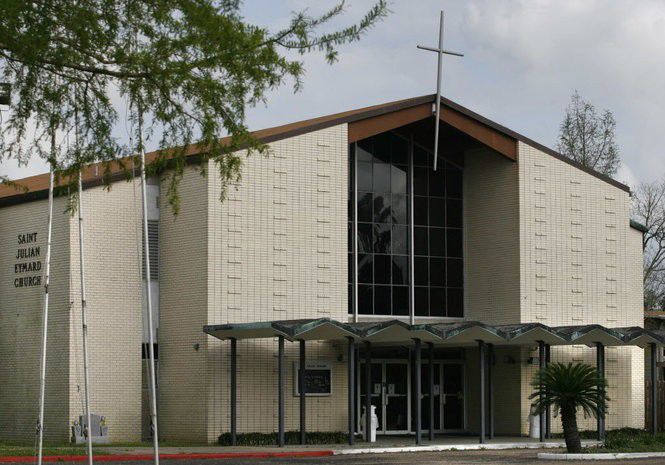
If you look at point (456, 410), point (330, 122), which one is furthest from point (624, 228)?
point (330, 122)

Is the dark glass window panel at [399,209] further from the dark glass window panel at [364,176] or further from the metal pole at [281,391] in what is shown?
the metal pole at [281,391]

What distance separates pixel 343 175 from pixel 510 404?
27.0 ft

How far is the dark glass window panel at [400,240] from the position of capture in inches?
1533

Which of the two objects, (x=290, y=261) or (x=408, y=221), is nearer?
(x=290, y=261)

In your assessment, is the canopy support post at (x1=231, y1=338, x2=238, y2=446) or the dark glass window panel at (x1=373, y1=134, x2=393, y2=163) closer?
the canopy support post at (x1=231, y1=338, x2=238, y2=446)

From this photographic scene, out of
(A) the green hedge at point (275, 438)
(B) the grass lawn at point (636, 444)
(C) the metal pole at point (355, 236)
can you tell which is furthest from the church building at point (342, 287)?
(B) the grass lawn at point (636, 444)

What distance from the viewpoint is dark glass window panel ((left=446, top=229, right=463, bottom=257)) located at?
4006 cm

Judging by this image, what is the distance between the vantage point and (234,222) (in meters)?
34.5

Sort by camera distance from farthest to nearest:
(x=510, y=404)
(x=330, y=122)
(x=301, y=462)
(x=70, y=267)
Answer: (x=510, y=404) → (x=330, y=122) → (x=70, y=267) → (x=301, y=462)

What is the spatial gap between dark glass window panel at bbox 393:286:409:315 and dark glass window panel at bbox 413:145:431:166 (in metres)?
3.68

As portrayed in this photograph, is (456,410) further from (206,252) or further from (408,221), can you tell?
(206,252)

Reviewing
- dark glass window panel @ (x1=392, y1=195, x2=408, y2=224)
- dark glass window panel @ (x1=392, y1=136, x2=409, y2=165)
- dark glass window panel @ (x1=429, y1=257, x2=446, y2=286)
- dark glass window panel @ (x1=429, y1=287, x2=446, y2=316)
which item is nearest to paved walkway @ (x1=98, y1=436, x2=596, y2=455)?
dark glass window panel @ (x1=429, y1=287, x2=446, y2=316)

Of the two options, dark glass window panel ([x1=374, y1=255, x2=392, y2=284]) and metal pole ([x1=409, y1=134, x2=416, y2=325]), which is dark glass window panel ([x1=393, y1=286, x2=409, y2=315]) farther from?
dark glass window panel ([x1=374, y1=255, x2=392, y2=284])

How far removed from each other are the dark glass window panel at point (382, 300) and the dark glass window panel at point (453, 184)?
3.71 meters
